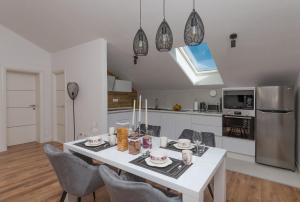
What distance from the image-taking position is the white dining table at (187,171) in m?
1.01

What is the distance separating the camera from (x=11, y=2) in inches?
115

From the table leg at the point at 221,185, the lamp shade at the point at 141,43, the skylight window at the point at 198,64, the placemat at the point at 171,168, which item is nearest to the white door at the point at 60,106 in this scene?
the skylight window at the point at 198,64

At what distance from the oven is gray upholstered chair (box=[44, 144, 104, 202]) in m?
2.76

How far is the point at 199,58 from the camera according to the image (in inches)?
147

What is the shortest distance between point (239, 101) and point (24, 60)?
492 centimetres

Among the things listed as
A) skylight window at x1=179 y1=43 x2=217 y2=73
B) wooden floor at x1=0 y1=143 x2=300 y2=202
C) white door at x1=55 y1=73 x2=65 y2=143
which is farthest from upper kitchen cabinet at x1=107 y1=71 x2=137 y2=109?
wooden floor at x1=0 y1=143 x2=300 y2=202

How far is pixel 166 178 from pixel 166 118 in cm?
315

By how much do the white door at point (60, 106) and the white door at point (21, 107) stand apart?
0.54 meters

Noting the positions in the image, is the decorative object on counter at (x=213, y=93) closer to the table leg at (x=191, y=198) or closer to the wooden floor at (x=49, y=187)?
the wooden floor at (x=49, y=187)

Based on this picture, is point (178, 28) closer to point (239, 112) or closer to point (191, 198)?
point (239, 112)

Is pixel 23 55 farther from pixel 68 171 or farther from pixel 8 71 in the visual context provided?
pixel 68 171

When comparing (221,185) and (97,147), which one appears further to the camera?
(97,147)

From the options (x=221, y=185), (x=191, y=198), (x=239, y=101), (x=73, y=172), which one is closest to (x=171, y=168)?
(x=191, y=198)

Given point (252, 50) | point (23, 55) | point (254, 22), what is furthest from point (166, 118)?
point (23, 55)
